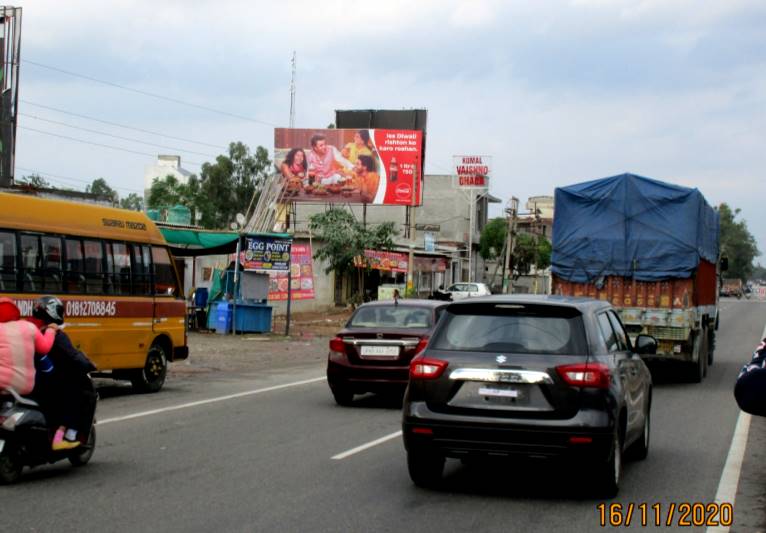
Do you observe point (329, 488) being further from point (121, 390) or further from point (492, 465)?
point (121, 390)

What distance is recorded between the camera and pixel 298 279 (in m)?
41.8

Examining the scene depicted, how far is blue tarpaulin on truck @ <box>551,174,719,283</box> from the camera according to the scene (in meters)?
18.4

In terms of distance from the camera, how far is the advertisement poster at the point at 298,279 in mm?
40219

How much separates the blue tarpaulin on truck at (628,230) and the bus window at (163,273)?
7251mm

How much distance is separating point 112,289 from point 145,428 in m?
3.65

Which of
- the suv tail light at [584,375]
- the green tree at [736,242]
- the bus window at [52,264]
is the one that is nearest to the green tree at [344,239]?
the bus window at [52,264]

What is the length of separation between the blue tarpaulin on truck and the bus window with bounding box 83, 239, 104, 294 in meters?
8.65

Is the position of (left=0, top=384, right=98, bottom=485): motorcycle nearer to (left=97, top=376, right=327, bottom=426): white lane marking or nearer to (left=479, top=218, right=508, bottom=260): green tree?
(left=97, top=376, right=327, bottom=426): white lane marking

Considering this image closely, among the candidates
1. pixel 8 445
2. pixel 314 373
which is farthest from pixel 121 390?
pixel 8 445

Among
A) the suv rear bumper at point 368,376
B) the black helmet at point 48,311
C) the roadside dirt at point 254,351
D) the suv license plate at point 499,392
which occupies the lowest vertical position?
the roadside dirt at point 254,351

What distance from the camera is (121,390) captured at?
55.8 ft

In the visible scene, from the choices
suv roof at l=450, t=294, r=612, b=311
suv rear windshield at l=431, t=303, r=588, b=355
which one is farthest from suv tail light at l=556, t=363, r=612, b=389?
suv roof at l=450, t=294, r=612, b=311

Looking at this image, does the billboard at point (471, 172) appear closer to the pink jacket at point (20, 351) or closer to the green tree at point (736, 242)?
the pink jacket at point (20, 351)

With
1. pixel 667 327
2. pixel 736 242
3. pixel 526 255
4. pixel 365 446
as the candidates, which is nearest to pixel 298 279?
pixel 667 327
